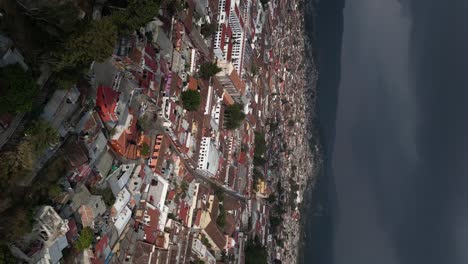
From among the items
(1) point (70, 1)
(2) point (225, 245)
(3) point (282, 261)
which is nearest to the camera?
(1) point (70, 1)

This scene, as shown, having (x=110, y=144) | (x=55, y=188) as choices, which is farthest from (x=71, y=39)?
(x=110, y=144)

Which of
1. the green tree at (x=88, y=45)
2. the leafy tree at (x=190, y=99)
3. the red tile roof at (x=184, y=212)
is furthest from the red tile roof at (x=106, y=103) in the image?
the red tile roof at (x=184, y=212)

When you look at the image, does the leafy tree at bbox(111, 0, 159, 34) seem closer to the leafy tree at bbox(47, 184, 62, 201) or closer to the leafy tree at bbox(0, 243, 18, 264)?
the leafy tree at bbox(47, 184, 62, 201)

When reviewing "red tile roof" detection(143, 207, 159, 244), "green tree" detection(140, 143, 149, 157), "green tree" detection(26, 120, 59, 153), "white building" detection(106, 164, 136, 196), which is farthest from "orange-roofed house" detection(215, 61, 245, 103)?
"green tree" detection(26, 120, 59, 153)

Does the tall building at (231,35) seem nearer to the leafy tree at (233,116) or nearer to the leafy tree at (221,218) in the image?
the leafy tree at (233,116)

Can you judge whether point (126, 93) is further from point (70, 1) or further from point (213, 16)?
point (213, 16)

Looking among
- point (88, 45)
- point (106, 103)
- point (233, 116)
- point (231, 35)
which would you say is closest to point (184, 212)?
point (106, 103)
